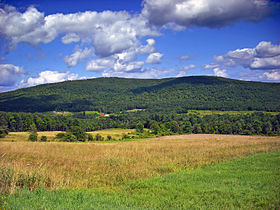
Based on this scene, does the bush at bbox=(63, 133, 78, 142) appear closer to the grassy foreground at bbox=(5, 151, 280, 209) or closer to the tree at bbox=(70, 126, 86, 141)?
the tree at bbox=(70, 126, 86, 141)

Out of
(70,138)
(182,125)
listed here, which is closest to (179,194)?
(70,138)

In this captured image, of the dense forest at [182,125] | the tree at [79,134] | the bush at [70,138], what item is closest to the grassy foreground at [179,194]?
the bush at [70,138]

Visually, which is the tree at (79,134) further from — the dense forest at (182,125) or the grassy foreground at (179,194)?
the grassy foreground at (179,194)

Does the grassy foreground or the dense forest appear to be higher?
the grassy foreground

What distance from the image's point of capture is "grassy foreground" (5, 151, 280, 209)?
317 inches

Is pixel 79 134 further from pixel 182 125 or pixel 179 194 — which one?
pixel 179 194

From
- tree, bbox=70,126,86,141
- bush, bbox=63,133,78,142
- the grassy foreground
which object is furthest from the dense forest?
the grassy foreground

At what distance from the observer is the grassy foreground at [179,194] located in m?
8.05

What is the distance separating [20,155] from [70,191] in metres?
9.86

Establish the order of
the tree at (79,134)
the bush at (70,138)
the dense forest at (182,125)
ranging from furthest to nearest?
1. the dense forest at (182,125)
2. the tree at (79,134)
3. the bush at (70,138)

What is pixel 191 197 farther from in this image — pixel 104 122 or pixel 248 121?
pixel 104 122

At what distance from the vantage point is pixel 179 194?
30.5ft

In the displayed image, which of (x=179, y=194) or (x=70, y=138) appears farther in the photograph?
(x=70, y=138)

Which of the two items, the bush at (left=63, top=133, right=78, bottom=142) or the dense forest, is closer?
the bush at (left=63, top=133, right=78, bottom=142)
